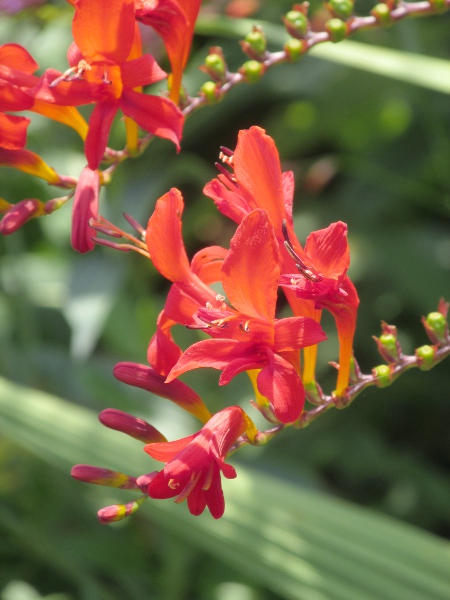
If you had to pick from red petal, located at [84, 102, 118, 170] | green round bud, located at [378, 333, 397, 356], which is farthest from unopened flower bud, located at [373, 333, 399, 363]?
red petal, located at [84, 102, 118, 170]

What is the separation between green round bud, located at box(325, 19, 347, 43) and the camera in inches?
26.4

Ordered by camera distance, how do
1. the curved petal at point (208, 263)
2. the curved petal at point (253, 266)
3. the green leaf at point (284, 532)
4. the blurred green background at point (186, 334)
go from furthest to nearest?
1. the blurred green background at point (186, 334)
2. the green leaf at point (284, 532)
3. the curved petal at point (208, 263)
4. the curved petal at point (253, 266)

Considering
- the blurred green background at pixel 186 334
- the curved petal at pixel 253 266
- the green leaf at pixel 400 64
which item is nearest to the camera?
the curved petal at pixel 253 266

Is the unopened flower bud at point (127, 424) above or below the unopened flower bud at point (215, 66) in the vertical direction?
below

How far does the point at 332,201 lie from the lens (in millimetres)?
1551

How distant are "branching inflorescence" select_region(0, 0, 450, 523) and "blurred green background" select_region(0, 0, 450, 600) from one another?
44 cm

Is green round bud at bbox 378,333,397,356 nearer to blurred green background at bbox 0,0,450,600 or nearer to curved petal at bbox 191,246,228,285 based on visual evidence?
curved petal at bbox 191,246,228,285

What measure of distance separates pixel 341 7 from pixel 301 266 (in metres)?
0.31

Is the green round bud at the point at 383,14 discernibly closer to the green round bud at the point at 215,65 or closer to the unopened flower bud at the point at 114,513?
the green round bud at the point at 215,65

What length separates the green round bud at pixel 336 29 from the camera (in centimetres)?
67

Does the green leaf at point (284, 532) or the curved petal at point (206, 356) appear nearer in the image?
the curved petal at point (206, 356)

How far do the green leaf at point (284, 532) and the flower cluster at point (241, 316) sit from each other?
30cm

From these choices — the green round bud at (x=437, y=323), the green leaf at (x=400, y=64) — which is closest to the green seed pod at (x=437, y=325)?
the green round bud at (x=437, y=323)

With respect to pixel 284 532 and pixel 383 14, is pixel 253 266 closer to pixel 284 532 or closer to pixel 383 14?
pixel 383 14
